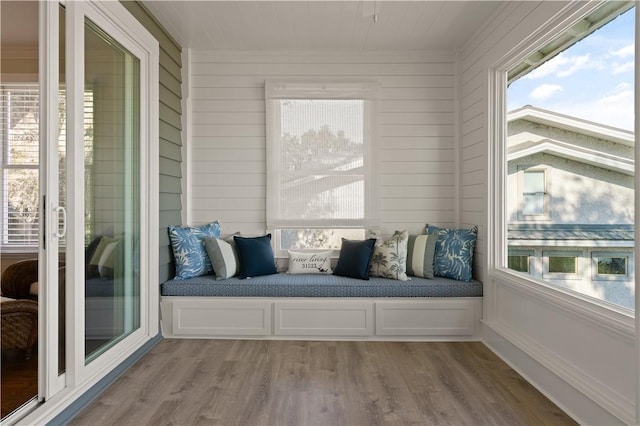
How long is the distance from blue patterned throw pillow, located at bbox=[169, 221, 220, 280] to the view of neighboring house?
9.00 feet

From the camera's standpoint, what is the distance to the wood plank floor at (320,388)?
7.61 ft

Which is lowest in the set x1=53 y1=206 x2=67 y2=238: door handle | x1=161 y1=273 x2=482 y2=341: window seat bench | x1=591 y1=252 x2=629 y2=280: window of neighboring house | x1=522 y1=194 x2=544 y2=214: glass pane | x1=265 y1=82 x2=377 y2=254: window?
x1=161 y1=273 x2=482 y2=341: window seat bench

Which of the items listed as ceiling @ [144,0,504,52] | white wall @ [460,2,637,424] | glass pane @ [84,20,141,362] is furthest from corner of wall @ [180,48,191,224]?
white wall @ [460,2,637,424]

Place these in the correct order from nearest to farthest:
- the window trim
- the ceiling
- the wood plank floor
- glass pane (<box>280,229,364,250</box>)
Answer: the wood plank floor
the window trim
the ceiling
glass pane (<box>280,229,364,250</box>)

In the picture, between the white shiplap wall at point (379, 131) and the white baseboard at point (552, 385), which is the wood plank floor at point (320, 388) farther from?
the white shiplap wall at point (379, 131)

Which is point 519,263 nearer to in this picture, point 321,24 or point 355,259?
point 355,259

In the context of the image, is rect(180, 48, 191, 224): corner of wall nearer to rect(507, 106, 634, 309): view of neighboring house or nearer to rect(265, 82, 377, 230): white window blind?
rect(265, 82, 377, 230): white window blind

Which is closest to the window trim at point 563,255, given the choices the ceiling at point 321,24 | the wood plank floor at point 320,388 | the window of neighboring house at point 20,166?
the wood plank floor at point 320,388

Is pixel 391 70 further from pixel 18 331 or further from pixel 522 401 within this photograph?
pixel 18 331

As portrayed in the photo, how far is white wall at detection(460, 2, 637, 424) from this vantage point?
6.89 ft

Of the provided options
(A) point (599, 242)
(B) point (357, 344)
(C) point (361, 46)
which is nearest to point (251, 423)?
(B) point (357, 344)

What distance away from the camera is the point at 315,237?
169 inches

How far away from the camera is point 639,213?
192 centimetres

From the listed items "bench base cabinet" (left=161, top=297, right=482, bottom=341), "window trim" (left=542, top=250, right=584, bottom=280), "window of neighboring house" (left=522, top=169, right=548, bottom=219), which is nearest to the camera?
"window trim" (left=542, top=250, right=584, bottom=280)
